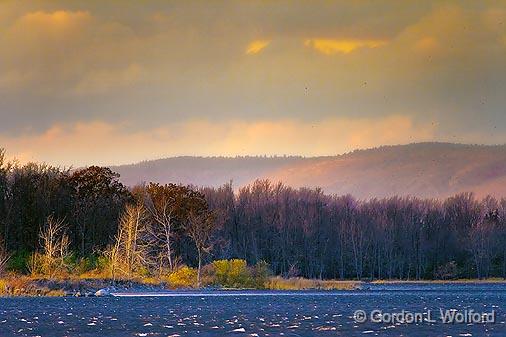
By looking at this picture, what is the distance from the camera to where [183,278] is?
326 feet

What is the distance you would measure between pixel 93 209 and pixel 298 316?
188 feet

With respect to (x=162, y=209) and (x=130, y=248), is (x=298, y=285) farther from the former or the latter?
(x=130, y=248)

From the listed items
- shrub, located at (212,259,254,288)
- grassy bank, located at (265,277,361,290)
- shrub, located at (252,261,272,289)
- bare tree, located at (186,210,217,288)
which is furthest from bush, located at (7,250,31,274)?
grassy bank, located at (265,277,361,290)

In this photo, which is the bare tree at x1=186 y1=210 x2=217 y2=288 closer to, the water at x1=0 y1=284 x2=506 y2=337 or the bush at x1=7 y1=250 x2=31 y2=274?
the bush at x1=7 y1=250 x2=31 y2=274

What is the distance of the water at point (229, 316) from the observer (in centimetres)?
4769

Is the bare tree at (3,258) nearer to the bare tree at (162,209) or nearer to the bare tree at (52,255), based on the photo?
the bare tree at (52,255)

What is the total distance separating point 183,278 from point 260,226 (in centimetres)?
4408

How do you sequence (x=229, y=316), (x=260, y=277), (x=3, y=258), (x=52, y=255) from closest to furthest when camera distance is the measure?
(x=229, y=316)
(x=52, y=255)
(x=3, y=258)
(x=260, y=277)

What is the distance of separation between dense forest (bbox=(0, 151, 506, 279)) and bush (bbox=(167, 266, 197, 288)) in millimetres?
2122

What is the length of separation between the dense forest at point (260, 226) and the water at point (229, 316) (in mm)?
19465

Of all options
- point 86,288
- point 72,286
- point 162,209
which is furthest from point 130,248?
point 162,209

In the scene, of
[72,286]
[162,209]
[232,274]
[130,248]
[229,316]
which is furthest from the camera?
[162,209]

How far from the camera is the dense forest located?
107000 millimetres

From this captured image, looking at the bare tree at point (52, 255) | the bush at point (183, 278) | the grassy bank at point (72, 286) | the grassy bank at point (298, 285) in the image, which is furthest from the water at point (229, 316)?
the grassy bank at point (298, 285)
